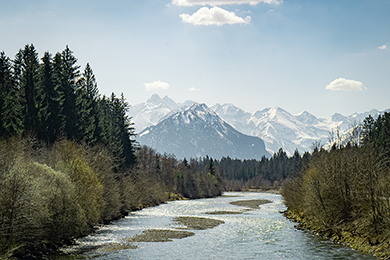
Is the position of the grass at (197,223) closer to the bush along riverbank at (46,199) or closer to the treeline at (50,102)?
the bush along riverbank at (46,199)

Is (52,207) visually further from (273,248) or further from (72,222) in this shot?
(273,248)

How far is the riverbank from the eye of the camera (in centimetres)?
2953

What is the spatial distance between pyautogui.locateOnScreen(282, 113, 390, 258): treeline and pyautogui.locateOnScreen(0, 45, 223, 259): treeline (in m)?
27.2

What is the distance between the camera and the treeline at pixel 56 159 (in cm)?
2627

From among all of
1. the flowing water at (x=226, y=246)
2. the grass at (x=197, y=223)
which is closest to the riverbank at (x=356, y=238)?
the flowing water at (x=226, y=246)

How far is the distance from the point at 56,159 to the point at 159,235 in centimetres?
1559

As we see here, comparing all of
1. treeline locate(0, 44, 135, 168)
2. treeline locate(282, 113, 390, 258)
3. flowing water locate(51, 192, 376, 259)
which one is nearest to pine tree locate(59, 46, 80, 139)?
treeline locate(0, 44, 135, 168)

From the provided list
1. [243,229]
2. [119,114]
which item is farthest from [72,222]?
[119,114]

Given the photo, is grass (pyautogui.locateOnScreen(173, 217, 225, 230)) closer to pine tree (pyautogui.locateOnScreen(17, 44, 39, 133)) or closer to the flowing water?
the flowing water

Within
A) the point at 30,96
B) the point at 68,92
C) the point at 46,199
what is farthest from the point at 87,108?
the point at 46,199

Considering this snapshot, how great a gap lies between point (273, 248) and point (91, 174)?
923 inches

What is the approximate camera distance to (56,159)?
4222 centimetres

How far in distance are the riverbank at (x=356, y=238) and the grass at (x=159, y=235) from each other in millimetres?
15941

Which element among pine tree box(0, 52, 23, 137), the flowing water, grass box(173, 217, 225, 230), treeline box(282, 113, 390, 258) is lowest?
grass box(173, 217, 225, 230)
